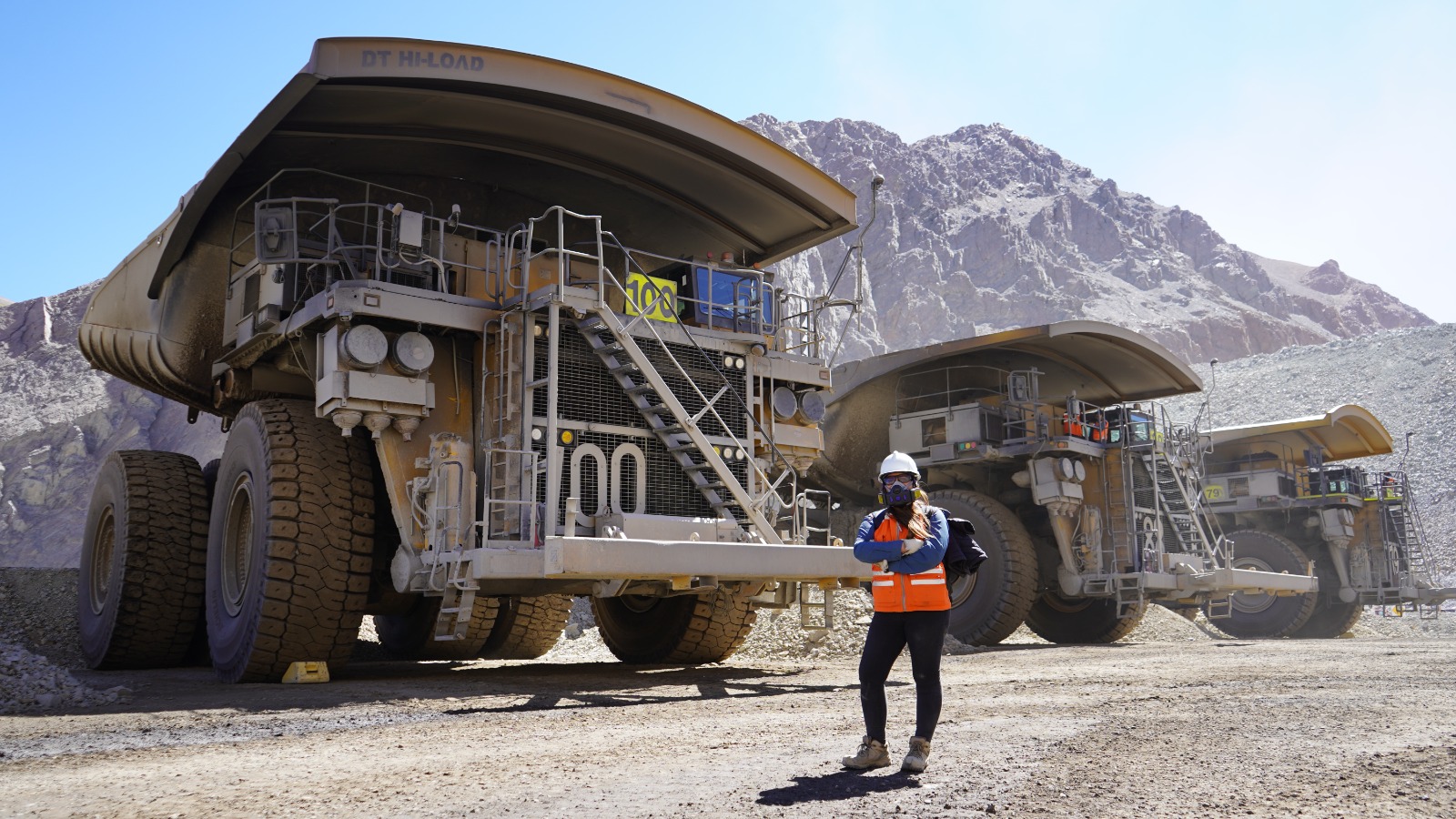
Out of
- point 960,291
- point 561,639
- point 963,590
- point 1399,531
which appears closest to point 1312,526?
point 1399,531

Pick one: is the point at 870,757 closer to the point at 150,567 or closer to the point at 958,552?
the point at 958,552

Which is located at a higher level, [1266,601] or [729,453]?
[729,453]

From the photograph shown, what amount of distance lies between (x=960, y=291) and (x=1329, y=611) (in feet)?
216

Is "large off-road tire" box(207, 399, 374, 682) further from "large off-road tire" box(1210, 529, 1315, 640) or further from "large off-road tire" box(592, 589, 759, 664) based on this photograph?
"large off-road tire" box(1210, 529, 1315, 640)

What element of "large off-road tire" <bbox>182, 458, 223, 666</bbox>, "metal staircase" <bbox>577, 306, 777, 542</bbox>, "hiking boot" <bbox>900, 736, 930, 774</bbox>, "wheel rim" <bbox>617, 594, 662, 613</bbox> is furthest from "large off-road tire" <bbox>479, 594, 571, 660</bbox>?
"hiking boot" <bbox>900, 736, 930, 774</bbox>

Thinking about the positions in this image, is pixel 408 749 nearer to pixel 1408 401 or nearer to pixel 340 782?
pixel 340 782

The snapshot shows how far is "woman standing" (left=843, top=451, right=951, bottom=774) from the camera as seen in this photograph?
4520mm

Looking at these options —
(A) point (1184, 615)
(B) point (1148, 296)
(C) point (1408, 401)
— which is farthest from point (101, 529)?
(B) point (1148, 296)

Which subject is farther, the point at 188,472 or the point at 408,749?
the point at 188,472

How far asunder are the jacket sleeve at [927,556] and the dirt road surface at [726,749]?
736 millimetres

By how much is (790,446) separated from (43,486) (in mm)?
42907

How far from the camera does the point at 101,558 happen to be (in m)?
10.8

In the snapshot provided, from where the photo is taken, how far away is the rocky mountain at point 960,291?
45.9m

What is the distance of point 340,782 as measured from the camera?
4.20 metres
